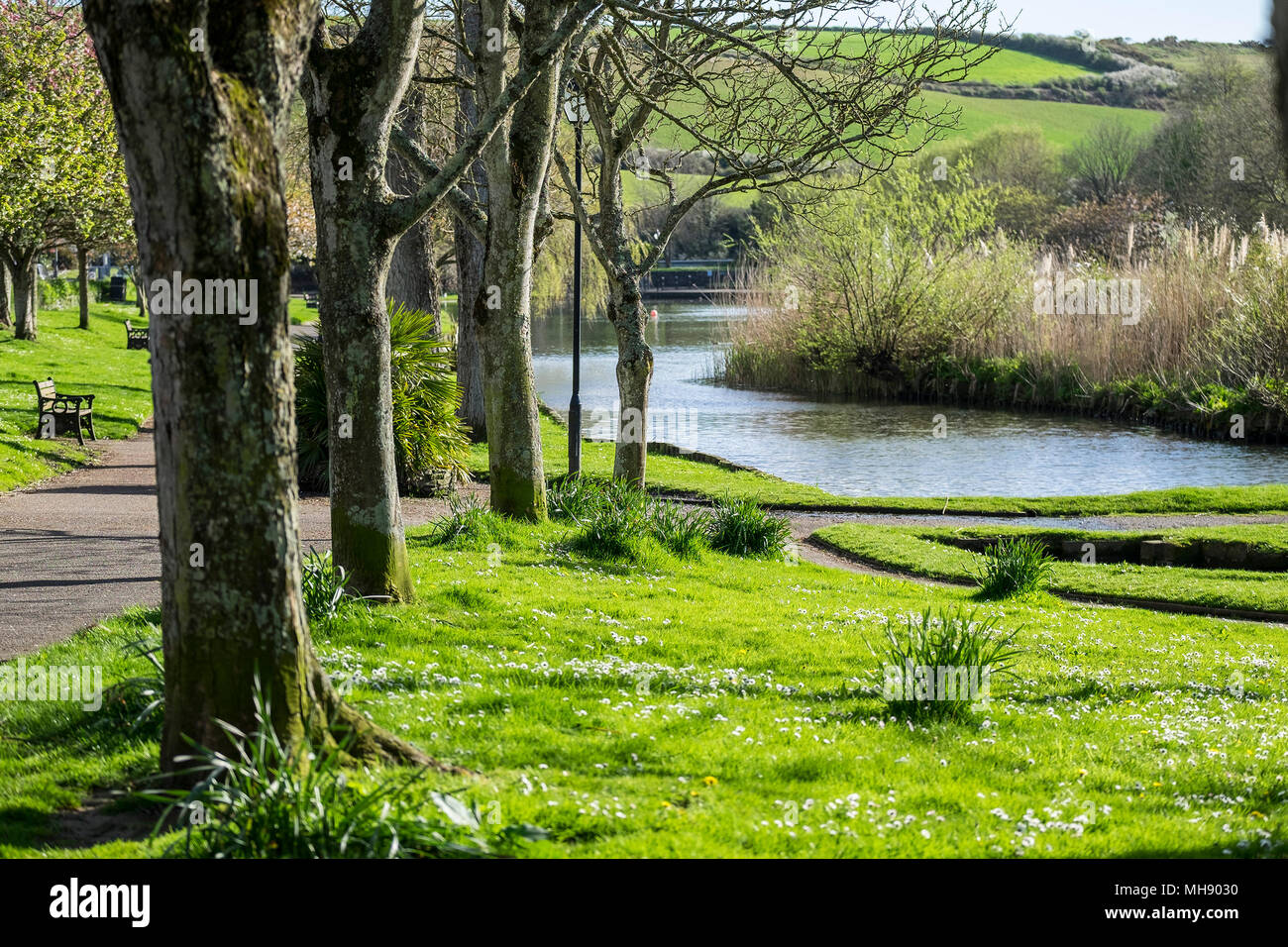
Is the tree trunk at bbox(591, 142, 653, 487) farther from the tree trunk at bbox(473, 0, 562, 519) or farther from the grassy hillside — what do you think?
the grassy hillside

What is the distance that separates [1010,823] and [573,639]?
3812mm

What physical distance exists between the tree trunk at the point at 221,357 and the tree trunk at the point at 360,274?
10.2 ft

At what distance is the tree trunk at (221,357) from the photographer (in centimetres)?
445

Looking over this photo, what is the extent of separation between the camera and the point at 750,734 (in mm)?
6133

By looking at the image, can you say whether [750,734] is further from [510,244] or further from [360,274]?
[510,244]

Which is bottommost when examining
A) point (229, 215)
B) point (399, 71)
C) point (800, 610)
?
point (800, 610)

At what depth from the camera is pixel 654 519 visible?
12.8 m

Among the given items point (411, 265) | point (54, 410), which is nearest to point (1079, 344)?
point (411, 265)

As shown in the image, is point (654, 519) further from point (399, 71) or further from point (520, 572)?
point (399, 71)

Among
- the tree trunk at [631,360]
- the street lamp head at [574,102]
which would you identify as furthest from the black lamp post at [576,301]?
the tree trunk at [631,360]

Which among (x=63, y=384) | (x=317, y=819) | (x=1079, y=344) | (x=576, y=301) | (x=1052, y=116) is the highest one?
(x=1052, y=116)

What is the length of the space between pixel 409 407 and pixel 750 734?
1120 centimetres

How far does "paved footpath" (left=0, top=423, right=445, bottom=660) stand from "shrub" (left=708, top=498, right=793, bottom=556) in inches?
145
